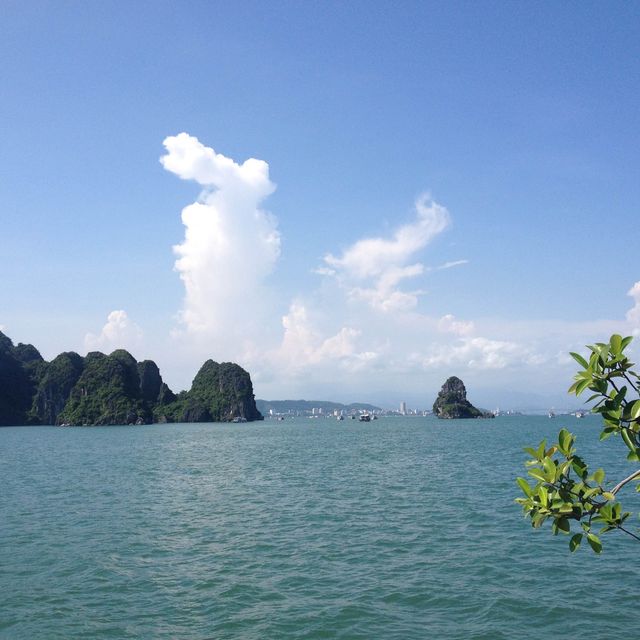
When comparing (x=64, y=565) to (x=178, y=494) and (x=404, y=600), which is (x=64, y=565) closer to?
(x=404, y=600)

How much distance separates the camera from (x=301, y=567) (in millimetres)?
20203

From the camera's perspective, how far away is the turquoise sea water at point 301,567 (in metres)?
15.2

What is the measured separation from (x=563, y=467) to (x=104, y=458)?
71.8m

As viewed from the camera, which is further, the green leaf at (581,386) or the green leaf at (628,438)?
the green leaf at (581,386)

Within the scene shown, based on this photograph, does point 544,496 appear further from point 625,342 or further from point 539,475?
point 625,342

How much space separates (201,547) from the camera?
23.5m

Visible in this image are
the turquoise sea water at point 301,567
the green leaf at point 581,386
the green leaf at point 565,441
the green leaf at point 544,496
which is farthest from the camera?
the turquoise sea water at point 301,567

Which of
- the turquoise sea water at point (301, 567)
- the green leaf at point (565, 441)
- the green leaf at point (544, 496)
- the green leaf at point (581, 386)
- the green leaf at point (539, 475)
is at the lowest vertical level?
the turquoise sea water at point (301, 567)

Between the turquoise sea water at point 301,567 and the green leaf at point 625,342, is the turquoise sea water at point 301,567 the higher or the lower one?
the lower one

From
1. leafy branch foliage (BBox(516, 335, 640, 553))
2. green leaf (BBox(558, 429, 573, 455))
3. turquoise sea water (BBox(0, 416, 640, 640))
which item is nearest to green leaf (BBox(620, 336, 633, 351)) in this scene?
leafy branch foliage (BBox(516, 335, 640, 553))

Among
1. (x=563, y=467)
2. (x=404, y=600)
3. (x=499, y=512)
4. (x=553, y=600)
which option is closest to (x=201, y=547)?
(x=404, y=600)

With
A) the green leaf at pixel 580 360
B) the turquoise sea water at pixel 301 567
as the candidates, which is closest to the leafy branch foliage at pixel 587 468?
the green leaf at pixel 580 360

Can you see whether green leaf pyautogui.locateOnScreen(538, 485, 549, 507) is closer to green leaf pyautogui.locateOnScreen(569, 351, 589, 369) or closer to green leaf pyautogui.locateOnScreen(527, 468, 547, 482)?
green leaf pyautogui.locateOnScreen(527, 468, 547, 482)

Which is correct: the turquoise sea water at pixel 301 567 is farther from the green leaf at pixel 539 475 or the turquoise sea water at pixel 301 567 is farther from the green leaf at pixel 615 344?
the green leaf at pixel 615 344
